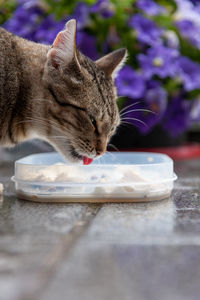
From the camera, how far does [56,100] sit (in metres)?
1.53

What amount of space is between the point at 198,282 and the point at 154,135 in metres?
2.20

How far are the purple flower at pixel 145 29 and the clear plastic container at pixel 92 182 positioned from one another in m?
1.21

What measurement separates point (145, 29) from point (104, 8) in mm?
261

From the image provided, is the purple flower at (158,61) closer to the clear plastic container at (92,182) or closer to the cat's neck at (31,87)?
the cat's neck at (31,87)

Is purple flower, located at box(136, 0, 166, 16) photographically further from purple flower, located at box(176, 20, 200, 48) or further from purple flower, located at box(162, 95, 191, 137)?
purple flower, located at box(162, 95, 191, 137)

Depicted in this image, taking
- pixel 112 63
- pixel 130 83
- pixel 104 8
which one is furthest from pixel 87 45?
pixel 112 63

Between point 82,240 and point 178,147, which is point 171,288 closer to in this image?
point 82,240

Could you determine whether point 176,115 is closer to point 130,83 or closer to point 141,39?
point 130,83

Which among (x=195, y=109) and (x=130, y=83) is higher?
→ (x=130, y=83)

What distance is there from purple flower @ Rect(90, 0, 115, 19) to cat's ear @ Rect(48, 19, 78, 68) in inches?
43.8

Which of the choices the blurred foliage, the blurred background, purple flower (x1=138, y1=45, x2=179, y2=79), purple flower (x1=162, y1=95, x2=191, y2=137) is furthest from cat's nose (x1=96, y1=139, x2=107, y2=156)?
the blurred foliage

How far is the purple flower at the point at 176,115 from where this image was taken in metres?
2.79

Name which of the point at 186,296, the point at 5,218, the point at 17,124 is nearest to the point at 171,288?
the point at 186,296

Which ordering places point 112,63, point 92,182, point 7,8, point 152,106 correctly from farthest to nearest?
1. point 7,8
2. point 152,106
3. point 112,63
4. point 92,182
